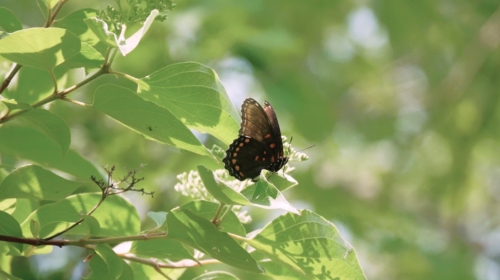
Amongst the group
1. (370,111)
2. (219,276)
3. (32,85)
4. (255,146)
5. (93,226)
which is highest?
(370,111)

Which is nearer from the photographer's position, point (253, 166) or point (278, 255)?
point (278, 255)

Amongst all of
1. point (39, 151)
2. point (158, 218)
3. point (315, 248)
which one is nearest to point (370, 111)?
point (39, 151)

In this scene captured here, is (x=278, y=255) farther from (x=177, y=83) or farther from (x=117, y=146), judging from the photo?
(x=117, y=146)

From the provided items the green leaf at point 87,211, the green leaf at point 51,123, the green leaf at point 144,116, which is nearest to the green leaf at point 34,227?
the green leaf at point 87,211

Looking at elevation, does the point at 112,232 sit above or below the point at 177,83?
below

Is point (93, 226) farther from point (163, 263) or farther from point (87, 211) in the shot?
point (163, 263)

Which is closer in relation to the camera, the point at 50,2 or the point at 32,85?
the point at 50,2

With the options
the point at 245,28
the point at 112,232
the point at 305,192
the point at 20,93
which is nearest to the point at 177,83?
the point at 112,232
